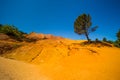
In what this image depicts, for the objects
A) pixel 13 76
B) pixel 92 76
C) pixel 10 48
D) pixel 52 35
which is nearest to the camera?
pixel 13 76

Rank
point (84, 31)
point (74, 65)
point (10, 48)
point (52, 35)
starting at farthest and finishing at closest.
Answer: point (52, 35), point (84, 31), point (10, 48), point (74, 65)

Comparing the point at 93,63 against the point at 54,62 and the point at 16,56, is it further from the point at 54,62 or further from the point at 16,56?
the point at 16,56

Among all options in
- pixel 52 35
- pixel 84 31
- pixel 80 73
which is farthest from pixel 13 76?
pixel 52 35

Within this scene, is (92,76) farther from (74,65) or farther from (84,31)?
(84,31)

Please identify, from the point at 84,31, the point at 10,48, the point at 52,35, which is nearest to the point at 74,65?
the point at 10,48

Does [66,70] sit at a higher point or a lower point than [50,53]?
lower

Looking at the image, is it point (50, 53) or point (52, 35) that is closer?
point (50, 53)

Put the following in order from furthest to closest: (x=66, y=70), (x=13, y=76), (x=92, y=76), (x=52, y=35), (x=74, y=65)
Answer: (x=52, y=35)
(x=74, y=65)
(x=66, y=70)
(x=92, y=76)
(x=13, y=76)

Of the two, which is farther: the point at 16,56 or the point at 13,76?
the point at 16,56

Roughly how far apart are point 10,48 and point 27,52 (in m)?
2.56

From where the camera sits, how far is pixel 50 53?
495 inches

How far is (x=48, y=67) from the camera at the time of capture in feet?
33.9

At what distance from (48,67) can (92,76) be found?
3.31 meters

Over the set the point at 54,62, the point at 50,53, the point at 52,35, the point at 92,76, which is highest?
the point at 52,35
